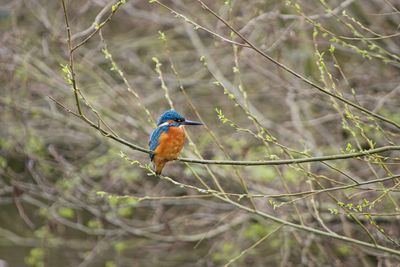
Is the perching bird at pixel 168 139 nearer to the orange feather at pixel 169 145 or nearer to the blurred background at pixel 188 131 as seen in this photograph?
the orange feather at pixel 169 145

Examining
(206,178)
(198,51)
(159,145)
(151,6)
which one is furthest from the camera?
(151,6)

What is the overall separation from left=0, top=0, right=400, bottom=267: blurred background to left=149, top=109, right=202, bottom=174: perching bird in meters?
1.53

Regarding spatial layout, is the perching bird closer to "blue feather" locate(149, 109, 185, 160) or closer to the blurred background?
"blue feather" locate(149, 109, 185, 160)

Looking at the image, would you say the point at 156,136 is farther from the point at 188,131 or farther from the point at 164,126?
the point at 188,131

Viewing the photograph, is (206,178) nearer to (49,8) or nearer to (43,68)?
(43,68)

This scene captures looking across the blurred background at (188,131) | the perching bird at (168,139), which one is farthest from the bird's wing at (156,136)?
the blurred background at (188,131)

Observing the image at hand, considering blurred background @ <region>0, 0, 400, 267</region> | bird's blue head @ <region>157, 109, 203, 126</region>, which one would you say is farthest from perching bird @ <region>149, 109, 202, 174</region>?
blurred background @ <region>0, 0, 400, 267</region>

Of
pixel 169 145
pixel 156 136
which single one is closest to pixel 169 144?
pixel 169 145

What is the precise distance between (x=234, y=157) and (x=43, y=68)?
1.84 metres

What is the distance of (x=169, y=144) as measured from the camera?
3.02 metres

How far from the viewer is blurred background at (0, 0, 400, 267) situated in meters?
5.11

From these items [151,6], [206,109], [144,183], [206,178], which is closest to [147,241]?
[144,183]

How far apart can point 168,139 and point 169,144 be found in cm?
2

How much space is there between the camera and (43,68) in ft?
18.6
